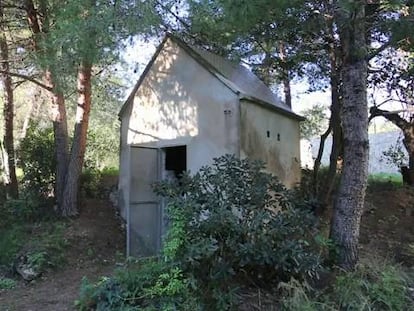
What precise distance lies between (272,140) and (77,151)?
4.04m

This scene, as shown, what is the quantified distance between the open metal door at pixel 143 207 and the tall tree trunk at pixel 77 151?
1.72 metres

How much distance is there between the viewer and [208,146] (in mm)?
7957

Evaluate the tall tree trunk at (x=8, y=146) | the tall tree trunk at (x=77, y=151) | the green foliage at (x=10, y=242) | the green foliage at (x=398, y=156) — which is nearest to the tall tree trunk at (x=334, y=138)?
the green foliage at (x=398, y=156)

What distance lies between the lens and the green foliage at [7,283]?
6856 mm

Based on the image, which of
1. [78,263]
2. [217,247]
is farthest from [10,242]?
[217,247]

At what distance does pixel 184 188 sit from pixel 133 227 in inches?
132

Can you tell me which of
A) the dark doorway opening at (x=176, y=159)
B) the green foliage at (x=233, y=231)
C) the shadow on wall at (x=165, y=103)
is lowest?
the green foliage at (x=233, y=231)

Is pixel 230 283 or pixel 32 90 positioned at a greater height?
pixel 32 90

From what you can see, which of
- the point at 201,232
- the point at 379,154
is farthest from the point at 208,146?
the point at 379,154

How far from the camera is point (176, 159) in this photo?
9438 mm

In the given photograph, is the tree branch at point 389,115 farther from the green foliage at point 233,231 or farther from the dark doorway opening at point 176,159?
the green foliage at point 233,231

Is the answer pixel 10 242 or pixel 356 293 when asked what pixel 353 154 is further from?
pixel 10 242

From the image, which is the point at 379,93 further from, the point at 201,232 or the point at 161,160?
the point at 201,232

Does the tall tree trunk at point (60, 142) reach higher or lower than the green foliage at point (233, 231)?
higher
